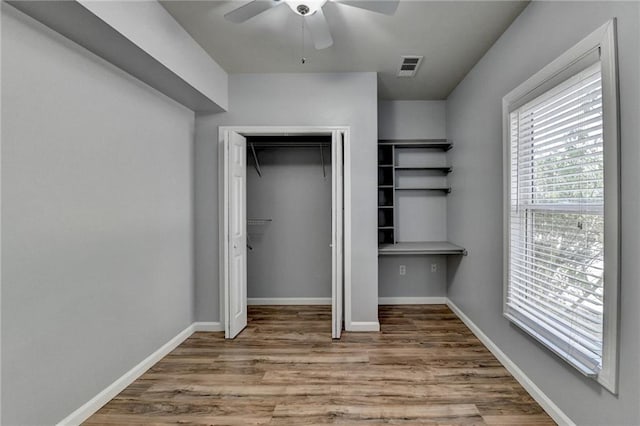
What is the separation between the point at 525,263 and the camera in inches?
87.2

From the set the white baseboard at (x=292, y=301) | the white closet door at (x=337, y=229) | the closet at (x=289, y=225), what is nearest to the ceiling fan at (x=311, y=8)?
the white closet door at (x=337, y=229)

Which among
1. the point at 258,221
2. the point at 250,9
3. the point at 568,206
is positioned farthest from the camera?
the point at 258,221

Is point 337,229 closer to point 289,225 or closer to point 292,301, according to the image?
point 289,225

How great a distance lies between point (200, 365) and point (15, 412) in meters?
1.20

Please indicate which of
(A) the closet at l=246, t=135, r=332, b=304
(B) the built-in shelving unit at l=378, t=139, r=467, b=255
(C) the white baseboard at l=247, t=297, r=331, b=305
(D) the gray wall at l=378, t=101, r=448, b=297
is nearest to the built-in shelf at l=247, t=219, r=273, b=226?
(A) the closet at l=246, t=135, r=332, b=304

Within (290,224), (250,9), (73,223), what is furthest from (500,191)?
(73,223)

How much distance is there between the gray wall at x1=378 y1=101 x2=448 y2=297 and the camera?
407 centimetres

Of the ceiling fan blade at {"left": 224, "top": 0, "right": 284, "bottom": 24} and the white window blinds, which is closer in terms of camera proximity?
the white window blinds

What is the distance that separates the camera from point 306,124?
3.24 m

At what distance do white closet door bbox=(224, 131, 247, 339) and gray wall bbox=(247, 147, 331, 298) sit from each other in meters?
0.70

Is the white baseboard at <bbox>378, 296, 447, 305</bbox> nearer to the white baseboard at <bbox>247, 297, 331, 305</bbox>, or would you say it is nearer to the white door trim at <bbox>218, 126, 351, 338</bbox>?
the white baseboard at <bbox>247, 297, 331, 305</bbox>

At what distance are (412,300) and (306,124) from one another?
2.62 m

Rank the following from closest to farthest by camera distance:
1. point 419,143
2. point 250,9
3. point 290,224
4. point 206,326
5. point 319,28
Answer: point 250,9 → point 319,28 → point 206,326 → point 419,143 → point 290,224

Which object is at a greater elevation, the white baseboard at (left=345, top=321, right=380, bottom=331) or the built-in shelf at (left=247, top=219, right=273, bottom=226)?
the built-in shelf at (left=247, top=219, right=273, bottom=226)
